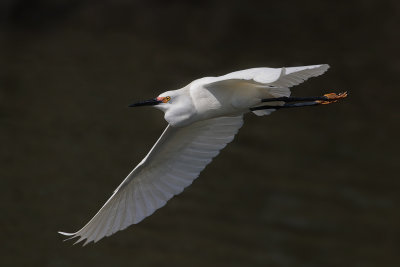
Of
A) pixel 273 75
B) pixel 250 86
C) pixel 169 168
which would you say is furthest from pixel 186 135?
pixel 273 75

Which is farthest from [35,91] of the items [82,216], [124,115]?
[82,216]

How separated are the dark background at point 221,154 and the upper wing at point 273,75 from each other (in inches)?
135

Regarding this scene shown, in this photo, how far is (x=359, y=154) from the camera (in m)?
9.84

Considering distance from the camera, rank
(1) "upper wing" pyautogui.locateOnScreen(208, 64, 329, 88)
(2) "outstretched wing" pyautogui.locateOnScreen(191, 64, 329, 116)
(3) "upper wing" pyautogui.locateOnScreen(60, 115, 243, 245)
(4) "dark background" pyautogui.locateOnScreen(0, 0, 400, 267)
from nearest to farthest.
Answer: (1) "upper wing" pyautogui.locateOnScreen(208, 64, 329, 88) < (2) "outstretched wing" pyautogui.locateOnScreen(191, 64, 329, 116) < (3) "upper wing" pyautogui.locateOnScreen(60, 115, 243, 245) < (4) "dark background" pyautogui.locateOnScreen(0, 0, 400, 267)

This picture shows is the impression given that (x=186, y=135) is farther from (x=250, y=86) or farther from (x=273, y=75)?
(x=273, y=75)

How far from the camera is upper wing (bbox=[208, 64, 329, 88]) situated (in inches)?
158

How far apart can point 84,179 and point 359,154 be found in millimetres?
3466

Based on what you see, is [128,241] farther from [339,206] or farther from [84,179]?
[339,206]

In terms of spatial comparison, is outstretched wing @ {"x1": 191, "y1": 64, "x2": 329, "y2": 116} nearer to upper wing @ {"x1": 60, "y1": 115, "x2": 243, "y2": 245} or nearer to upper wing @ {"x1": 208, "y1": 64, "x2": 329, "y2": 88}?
upper wing @ {"x1": 208, "y1": 64, "x2": 329, "y2": 88}

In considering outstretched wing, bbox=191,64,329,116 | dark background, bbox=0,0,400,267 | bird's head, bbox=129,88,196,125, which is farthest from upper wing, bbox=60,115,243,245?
dark background, bbox=0,0,400,267

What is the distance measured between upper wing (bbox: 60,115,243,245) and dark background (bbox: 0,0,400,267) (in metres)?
2.54

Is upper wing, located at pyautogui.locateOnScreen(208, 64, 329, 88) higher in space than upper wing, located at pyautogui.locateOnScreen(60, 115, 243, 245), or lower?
higher

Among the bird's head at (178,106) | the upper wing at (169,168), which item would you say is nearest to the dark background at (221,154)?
the upper wing at (169,168)

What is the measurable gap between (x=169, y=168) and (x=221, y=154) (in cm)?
418
